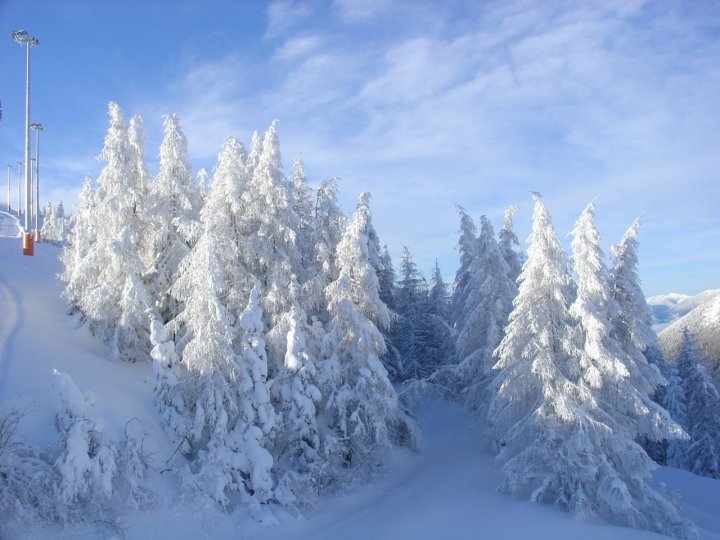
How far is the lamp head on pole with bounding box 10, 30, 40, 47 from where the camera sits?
30.9 metres

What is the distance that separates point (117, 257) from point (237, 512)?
11.3m

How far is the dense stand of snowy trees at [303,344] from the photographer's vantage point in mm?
17453

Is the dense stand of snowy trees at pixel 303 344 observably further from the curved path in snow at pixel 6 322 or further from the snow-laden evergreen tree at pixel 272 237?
the curved path in snow at pixel 6 322

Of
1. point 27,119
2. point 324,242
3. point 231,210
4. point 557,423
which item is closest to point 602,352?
point 557,423

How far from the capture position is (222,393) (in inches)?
724

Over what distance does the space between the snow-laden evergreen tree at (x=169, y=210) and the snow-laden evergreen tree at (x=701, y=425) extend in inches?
1406

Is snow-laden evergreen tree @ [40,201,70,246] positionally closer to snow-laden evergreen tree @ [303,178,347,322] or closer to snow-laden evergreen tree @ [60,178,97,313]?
snow-laden evergreen tree @ [60,178,97,313]

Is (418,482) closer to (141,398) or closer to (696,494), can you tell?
(141,398)

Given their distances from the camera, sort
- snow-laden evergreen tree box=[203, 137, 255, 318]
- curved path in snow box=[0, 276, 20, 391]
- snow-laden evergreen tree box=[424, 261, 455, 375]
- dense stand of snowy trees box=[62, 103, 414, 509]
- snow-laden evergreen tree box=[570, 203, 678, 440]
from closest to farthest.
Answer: curved path in snow box=[0, 276, 20, 391] → snow-laden evergreen tree box=[570, 203, 678, 440] → dense stand of snowy trees box=[62, 103, 414, 509] → snow-laden evergreen tree box=[203, 137, 255, 318] → snow-laden evergreen tree box=[424, 261, 455, 375]

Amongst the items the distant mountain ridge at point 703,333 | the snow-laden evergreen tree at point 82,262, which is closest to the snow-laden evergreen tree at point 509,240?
the snow-laden evergreen tree at point 82,262

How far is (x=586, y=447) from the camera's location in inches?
679

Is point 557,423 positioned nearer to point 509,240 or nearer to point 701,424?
point 509,240

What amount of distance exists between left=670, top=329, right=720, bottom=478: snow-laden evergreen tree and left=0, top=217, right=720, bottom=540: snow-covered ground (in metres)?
10.0

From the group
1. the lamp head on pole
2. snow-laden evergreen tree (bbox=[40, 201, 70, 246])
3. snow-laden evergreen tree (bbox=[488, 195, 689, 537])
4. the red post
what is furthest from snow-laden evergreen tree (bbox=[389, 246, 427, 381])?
snow-laden evergreen tree (bbox=[40, 201, 70, 246])
